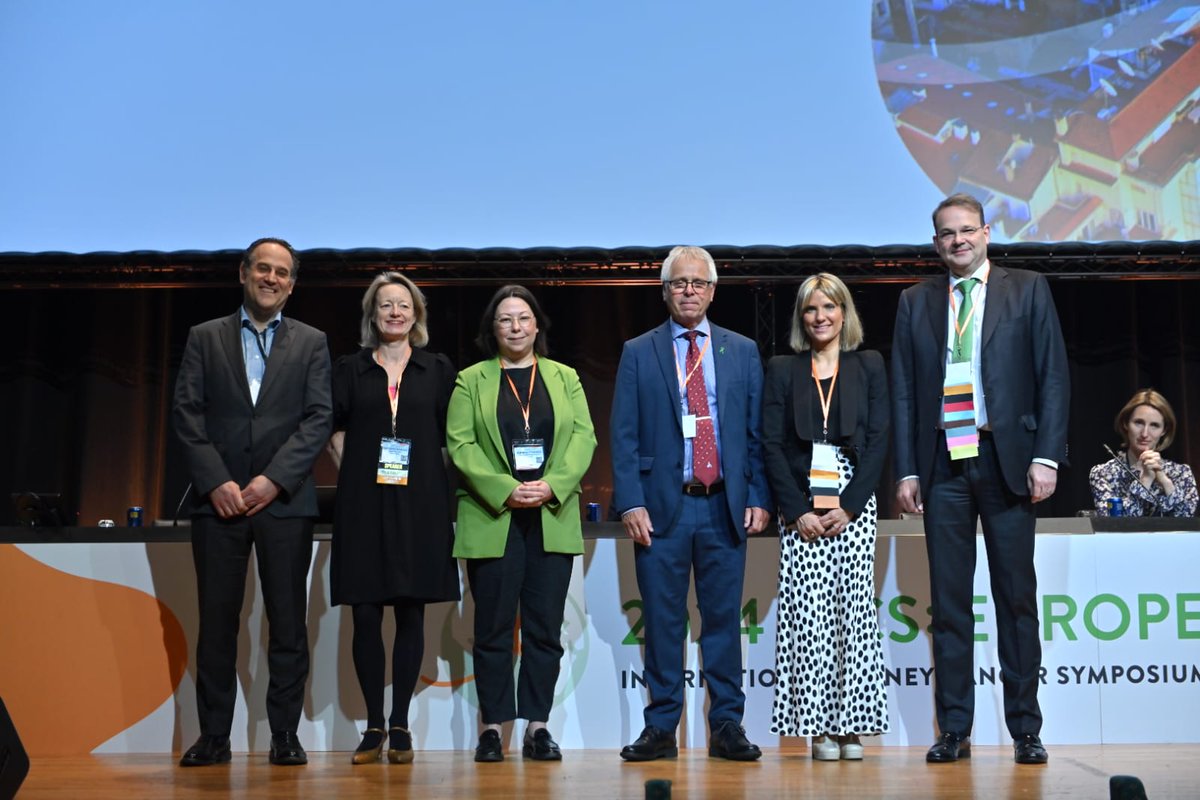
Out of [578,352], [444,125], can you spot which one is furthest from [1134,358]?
[444,125]

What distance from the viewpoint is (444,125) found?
6.16m

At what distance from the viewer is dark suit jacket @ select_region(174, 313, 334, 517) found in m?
3.71

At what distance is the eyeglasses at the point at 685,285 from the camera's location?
3.87 meters

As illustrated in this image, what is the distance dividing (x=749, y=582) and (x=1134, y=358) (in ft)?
13.8

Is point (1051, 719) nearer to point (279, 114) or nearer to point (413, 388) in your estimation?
point (413, 388)

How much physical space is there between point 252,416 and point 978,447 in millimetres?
2162

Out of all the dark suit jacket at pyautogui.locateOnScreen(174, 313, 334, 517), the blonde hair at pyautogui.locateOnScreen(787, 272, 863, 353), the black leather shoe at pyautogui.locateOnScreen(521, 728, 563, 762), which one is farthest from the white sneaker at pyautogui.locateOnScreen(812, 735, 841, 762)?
the dark suit jacket at pyautogui.locateOnScreen(174, 313, 334, 517)

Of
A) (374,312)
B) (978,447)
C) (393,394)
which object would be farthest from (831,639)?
(374,312)

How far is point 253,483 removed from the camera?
3.68m

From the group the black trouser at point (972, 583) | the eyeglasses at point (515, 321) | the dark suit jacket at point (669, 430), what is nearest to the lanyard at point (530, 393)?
the eyeglasses at point (515, 321)

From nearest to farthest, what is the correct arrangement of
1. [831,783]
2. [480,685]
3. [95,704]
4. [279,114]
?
1. [831,783]
2. [480,685]
3. [95,704]
4. [279,114]

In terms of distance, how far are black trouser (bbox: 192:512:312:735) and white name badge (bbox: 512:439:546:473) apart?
2.28 feet

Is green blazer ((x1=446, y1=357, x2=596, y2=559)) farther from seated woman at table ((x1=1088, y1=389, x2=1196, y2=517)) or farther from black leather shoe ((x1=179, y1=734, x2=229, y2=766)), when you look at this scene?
seated woman at table ((x1=1088, y1=389, x2=1196, y2=517))

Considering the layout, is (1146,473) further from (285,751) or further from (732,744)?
(285,751)
